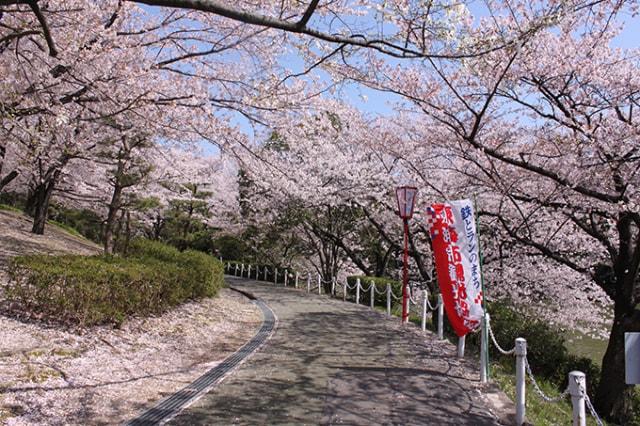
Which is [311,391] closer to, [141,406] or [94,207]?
[141,406]

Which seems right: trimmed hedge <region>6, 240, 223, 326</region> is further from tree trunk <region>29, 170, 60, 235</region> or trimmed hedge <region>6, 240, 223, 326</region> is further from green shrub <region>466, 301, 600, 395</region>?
tree trunk <region>29, 170, 60, 235</region>

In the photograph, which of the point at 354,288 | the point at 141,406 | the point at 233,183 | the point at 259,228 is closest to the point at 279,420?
the point at 141,406

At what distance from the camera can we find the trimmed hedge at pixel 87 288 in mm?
6855

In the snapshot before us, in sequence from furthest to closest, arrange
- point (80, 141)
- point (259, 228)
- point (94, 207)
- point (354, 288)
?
point (94, 207) < point (259, 228) < point (354, 288) < point (80, 141)

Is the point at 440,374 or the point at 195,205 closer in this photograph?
the point at 440,374

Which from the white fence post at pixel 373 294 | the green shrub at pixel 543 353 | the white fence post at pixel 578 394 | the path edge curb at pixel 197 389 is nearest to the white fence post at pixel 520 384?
the white fence post at pixel 578 394

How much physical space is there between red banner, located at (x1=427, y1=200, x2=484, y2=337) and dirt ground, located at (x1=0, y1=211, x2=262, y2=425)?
366 centimetres

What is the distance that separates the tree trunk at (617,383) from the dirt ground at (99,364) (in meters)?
6.46

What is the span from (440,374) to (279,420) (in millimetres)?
2895

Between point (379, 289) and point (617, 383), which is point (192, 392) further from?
point (379, 289)

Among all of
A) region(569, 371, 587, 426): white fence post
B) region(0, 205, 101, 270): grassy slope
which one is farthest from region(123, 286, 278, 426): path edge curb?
region(0, 205, 101, 270): grassy slope

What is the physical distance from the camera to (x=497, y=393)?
19.7 feet

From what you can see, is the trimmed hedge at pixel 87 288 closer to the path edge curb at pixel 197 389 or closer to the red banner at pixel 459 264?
the path edge curb at pixel 197 389

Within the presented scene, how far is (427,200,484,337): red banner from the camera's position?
6961mm
